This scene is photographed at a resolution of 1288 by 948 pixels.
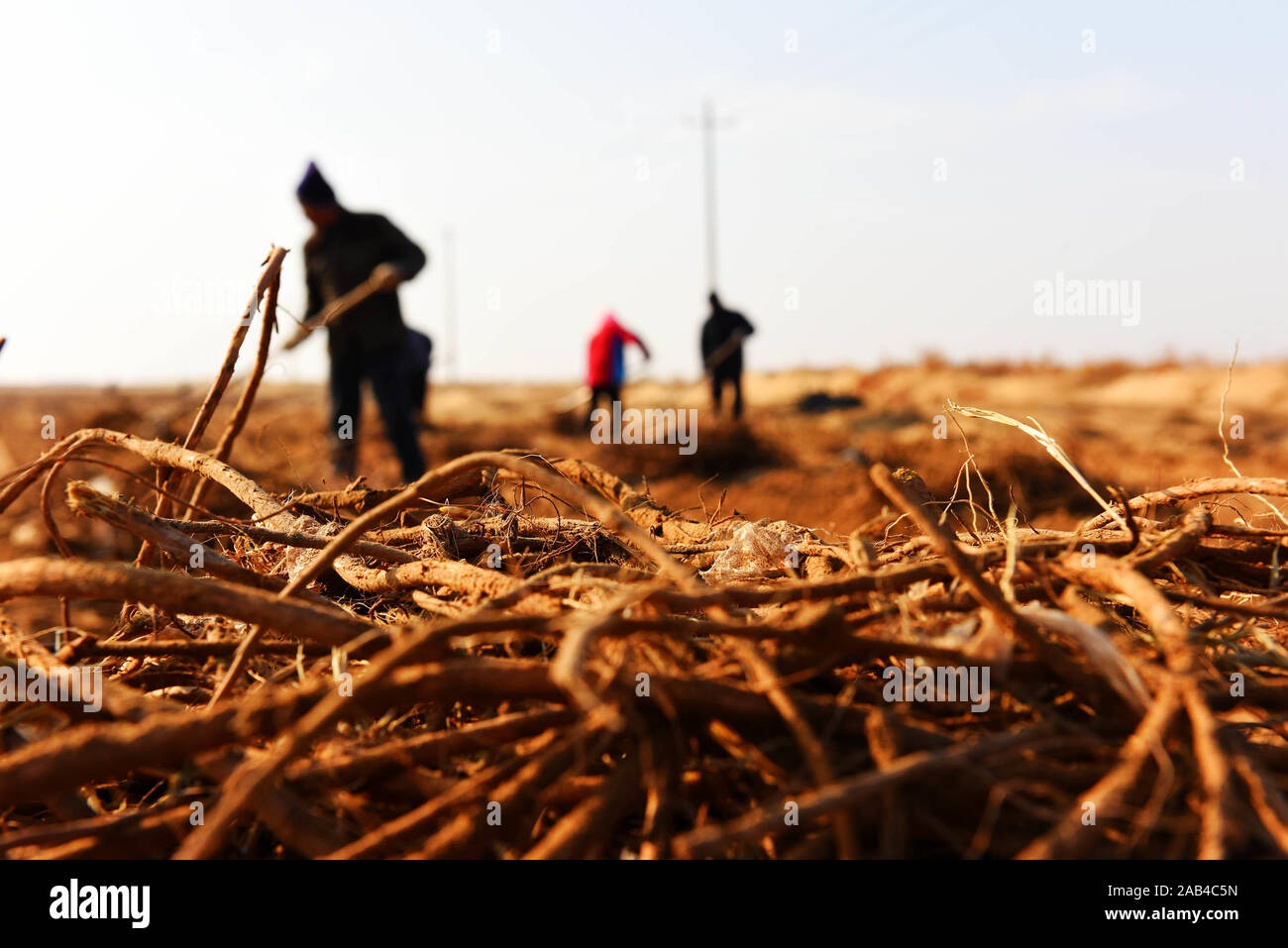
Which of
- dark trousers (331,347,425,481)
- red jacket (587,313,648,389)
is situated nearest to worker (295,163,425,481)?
dark trousers (331,347,425,481)

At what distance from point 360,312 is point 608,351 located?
23.2 ft

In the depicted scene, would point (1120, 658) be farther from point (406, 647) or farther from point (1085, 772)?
point (406, 647)

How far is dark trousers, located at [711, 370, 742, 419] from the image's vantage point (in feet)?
Answer: 42.1

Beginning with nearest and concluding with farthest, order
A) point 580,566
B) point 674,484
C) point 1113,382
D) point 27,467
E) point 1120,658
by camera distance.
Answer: point 1120,658
point 580,566
point 27,467
point 674,484
point 1113,382

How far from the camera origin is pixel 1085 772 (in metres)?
1.08

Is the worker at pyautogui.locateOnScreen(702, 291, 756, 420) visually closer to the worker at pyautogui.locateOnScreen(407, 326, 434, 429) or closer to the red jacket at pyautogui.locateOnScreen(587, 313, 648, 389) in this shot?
the red jacket at pyautogui.locateOnScreen(587, 313, 648, 389)

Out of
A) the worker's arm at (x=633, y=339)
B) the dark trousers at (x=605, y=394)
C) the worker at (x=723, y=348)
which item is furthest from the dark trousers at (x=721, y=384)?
the dark trousers at (x=605, y=394)

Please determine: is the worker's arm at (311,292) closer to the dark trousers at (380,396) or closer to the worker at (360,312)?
the worker at (360,312)

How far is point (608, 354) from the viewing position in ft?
43.0

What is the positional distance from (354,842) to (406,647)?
22cm
